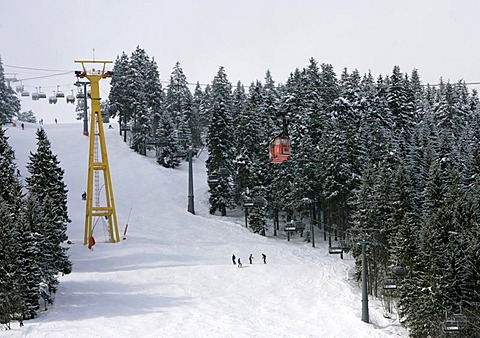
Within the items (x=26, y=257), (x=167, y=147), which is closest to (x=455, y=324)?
(x=26, y=257)

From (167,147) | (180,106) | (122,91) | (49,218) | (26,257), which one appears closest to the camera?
(26,257)

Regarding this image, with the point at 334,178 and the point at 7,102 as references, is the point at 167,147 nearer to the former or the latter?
the point at 334,178

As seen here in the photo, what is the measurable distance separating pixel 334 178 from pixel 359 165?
128 inches

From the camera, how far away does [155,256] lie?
136ft

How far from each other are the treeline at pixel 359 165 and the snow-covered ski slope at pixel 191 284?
317cm

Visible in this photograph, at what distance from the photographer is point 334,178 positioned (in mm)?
51344

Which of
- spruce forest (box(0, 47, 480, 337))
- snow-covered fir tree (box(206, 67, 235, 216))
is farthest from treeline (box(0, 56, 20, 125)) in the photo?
snow-covered fir tree (box(206, 67, 235, 216))

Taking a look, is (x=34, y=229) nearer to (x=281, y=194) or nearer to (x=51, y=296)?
(x=51, y=296)

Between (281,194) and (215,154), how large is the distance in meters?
9.88

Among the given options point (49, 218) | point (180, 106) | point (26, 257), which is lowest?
point (26, 257)

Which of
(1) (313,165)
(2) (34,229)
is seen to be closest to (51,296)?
(2) (34,229)

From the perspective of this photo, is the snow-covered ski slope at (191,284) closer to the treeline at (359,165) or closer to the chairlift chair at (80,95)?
the treeline at (359,165)

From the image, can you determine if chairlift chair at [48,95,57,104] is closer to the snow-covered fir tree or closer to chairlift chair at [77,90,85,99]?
chairlift chair at [77,90,85,99]

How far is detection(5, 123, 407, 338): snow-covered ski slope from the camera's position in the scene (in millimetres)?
26828
